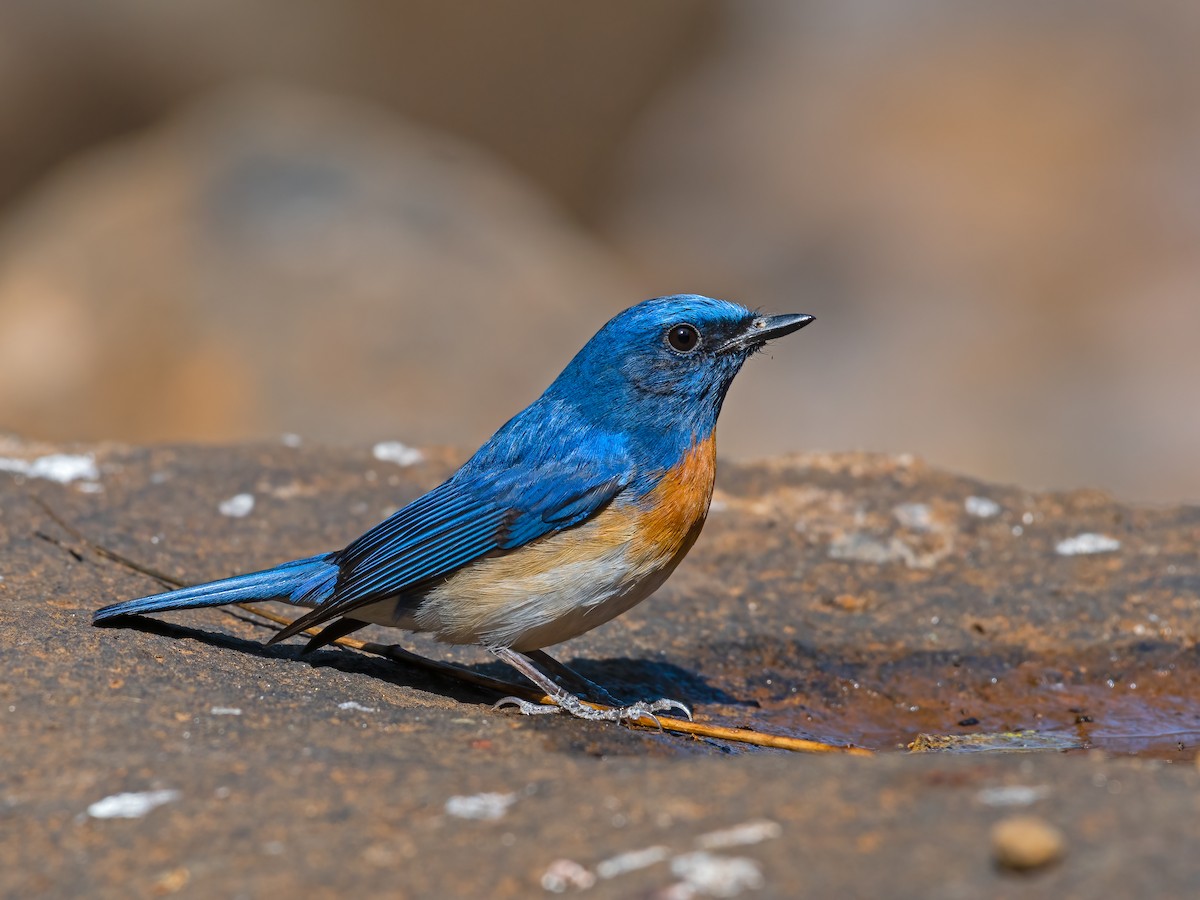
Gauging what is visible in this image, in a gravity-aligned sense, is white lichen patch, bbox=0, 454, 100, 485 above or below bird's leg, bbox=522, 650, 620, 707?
above

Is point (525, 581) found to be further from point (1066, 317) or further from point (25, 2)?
point (25, 2)

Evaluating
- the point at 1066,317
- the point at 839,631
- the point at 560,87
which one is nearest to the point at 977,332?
the point at 1066,317

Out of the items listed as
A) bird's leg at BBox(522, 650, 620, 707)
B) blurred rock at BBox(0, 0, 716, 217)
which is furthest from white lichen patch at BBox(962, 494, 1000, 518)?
blurred rock at BBox(0, 0, 716, 217)

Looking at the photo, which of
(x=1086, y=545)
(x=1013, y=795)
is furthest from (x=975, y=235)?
(x=1013, y=795)

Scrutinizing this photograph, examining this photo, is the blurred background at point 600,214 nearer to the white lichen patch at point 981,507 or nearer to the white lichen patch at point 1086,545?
the white lichen patch at point 981,507

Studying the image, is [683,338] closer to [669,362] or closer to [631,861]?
[669,362]

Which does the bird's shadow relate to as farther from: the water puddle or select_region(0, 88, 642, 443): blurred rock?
select_region(0, 88, 642, 443): blurred rock

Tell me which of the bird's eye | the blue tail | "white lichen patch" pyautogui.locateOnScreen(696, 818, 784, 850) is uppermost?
the bird's eye

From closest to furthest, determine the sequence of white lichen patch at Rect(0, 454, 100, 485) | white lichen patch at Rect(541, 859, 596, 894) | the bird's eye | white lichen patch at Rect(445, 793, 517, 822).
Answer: white lichen patch at Rect(541, 859, 596, 894)
white lichen patch at Rect(445, 793, 517, 822)
the bird's eye
white lichen patch at Rect(0, 454, 100, 485)
